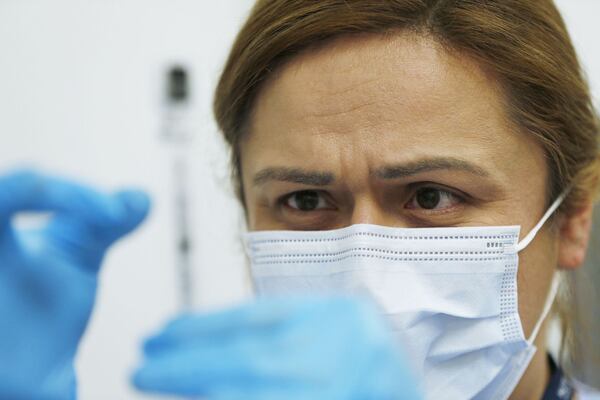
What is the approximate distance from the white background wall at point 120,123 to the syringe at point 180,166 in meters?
0.03

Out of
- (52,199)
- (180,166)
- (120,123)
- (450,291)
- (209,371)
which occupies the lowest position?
(209,371)

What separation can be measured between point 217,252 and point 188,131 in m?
0.45

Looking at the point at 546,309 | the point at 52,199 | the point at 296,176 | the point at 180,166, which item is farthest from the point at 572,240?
the point at 180,166

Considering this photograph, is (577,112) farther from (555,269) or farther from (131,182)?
(131,182)

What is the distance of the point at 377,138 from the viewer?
3.63ft

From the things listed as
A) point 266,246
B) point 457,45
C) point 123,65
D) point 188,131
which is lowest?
point 266,246

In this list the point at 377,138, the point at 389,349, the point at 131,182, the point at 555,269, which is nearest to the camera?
the point at 389,349

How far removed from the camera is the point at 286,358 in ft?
1.96

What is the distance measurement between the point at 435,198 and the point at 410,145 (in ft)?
0.39

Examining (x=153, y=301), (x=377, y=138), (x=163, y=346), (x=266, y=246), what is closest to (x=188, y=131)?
(x=153, y=301)

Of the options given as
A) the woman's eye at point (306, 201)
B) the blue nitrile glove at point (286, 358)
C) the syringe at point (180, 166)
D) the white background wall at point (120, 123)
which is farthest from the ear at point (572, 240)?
the syringe at point (180, 166)

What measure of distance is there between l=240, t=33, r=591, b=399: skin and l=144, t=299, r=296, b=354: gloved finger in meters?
0.51

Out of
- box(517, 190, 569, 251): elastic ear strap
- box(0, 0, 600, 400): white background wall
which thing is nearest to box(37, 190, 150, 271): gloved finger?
box(517, 190, 569, 251): elastic ear strap

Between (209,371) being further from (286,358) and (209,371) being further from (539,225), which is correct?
(539,225)
